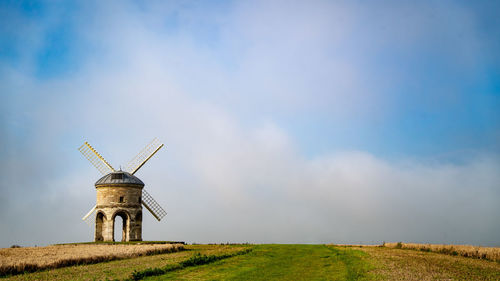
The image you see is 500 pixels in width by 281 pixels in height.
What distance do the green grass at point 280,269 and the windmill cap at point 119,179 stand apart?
25.6 m

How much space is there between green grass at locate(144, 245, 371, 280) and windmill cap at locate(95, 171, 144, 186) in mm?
25635

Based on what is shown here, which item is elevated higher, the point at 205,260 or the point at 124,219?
the point at 124,219

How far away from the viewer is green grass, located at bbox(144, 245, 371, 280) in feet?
71.1

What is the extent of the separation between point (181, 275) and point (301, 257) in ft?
36.7

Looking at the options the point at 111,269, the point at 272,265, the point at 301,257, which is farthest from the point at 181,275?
the point at 301,257

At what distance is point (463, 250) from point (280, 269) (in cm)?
1745

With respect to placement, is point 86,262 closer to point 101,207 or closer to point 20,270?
point 20,270

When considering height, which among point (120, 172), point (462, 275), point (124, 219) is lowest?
point (462, 275)

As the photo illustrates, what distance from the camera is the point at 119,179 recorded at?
173ft

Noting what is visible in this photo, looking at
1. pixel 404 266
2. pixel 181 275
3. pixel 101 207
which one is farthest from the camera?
pixel 101 207

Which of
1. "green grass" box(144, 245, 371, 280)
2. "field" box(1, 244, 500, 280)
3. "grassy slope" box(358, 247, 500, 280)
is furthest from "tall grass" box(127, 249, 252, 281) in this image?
"grassy slope" box(358, 247, 500, 280)

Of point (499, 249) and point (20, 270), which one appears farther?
point (499, 249)

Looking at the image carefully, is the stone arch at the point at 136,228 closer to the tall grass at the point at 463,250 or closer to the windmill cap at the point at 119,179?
the windmill cap at the point at 119,179

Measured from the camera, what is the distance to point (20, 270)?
23406 millimetres
